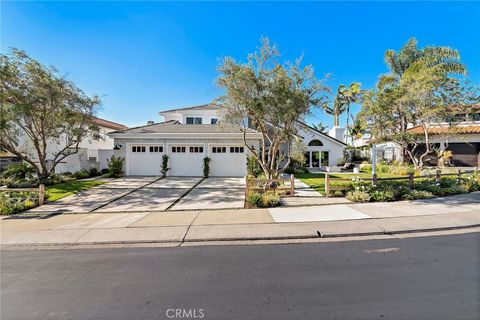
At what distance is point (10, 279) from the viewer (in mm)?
3750

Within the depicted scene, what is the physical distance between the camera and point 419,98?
1395 centimetres

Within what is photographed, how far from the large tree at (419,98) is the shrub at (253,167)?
935cm

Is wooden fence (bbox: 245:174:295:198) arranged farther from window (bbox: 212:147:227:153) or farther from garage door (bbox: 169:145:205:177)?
garage door (bbox: 169:145:205:177)

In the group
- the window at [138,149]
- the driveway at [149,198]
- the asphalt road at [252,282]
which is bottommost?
the asphalt road at [252,282]

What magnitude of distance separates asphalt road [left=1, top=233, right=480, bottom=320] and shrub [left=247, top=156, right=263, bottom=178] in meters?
10.3

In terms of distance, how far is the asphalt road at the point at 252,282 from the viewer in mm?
2783

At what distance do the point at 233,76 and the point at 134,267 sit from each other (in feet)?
26.3

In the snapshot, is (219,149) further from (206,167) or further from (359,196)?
(359,196)

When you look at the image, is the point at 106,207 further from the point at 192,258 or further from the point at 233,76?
the point at 233,76

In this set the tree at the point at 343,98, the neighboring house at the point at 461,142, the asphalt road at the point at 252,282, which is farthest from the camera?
the tree at the point at 343,98

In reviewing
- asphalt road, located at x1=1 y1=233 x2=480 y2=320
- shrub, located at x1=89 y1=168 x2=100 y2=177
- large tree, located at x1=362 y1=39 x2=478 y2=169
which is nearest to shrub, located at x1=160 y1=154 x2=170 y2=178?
shrub, located at x1=89 y1=168 x2=100 y2=177

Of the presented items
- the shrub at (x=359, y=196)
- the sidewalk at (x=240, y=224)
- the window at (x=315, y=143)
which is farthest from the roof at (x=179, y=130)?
the sidewalk at (x=240, y=224)

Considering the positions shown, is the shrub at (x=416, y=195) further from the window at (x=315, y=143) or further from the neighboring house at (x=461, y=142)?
the window at (x=315, y=143)

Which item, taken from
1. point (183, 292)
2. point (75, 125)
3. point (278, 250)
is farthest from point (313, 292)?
point (75, 125)
